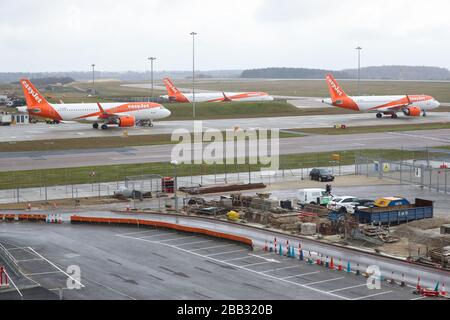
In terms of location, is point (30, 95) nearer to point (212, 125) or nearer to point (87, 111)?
point (87, 111)

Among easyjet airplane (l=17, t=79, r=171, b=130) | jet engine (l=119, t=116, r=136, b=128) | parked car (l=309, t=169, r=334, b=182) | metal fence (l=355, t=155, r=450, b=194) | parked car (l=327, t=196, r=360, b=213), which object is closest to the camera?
parked car (l=327, t=196, r=360, b=213)

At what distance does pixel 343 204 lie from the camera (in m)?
56.5

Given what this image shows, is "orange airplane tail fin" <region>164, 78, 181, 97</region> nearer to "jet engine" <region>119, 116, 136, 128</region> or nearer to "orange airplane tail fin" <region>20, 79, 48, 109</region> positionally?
"jet engine" <region>119, 116, 136, 128</region>

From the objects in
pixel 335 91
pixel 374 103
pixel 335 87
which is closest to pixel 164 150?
pixel 335 91

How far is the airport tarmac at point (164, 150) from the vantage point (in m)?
82.9

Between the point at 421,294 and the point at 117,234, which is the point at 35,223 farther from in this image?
the point at 421,294

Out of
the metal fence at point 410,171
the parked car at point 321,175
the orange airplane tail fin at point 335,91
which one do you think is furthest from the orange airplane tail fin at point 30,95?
the metal fence at point 410,171

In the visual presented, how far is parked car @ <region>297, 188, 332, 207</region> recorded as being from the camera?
195 feet

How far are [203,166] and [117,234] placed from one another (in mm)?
30833

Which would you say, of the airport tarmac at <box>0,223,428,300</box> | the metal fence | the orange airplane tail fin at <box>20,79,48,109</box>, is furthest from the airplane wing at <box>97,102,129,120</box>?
the airport tarmac at <box>0,223,428,300</box>

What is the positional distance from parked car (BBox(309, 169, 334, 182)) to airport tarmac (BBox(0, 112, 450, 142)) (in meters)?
45.0

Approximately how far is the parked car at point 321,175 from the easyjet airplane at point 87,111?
51498 mm

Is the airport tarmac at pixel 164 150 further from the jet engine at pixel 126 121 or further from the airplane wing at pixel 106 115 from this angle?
the airplane wing at pixel 106 115

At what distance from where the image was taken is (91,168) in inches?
3098
